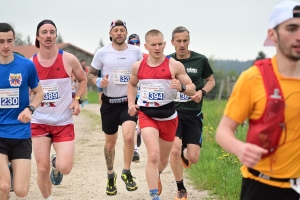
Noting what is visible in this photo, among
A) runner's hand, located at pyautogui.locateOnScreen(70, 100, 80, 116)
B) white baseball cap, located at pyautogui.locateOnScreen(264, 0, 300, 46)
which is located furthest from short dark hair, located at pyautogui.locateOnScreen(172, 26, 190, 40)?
white baseball cap, located at pyautogui.locateOnScreen(264, 0, 300, 46)

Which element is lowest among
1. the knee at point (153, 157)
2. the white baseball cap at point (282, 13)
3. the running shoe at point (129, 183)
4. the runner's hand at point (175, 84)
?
the running shoe at point (129, 183)

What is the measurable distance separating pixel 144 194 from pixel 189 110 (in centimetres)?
144

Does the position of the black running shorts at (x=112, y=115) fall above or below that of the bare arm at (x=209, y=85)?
below

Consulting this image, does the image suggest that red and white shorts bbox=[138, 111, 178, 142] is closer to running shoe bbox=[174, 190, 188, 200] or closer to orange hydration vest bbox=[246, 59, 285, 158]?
running shoe bbox=[174, 190, 188, 200]

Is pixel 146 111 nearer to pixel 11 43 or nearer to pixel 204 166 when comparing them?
pixel 11 43

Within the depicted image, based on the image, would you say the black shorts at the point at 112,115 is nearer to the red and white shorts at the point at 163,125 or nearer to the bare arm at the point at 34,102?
the red and white shorts at the point at 163,125

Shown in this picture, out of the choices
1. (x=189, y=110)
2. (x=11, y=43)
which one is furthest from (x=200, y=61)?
(x=11, y=43)

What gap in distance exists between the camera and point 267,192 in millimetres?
3961

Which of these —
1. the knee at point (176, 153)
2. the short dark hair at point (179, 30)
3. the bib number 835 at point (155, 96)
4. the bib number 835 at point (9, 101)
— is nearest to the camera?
the bib number 835 at point (9, 101)

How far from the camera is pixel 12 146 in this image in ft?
21.2

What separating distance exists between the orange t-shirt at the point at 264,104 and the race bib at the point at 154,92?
3552mm

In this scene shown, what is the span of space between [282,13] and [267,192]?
1.20m

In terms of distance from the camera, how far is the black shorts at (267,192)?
13.0ft

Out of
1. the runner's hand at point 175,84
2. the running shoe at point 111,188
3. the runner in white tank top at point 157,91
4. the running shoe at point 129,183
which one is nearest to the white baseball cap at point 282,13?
the runner's hand at point 175,84
